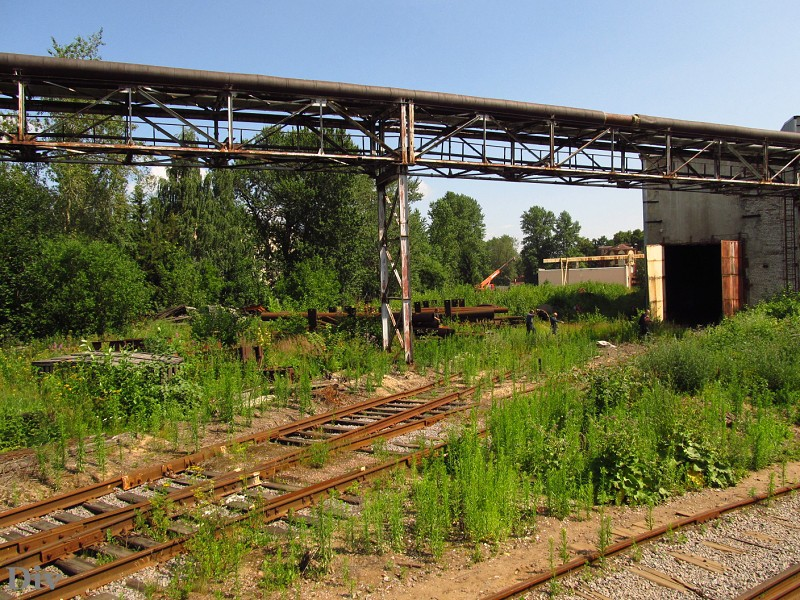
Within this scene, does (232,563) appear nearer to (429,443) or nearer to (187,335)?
(429,443)

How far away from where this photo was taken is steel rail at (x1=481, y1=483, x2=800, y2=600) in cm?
494

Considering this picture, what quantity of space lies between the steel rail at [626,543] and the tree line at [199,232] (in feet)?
59.3

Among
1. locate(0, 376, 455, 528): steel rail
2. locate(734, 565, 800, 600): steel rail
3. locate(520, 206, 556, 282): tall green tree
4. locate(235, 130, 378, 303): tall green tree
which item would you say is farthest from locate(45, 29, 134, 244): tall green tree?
locate(520, 206, 556, 282): tall green tree

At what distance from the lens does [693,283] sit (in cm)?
2756

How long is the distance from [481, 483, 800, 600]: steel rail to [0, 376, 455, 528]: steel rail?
4.80 m

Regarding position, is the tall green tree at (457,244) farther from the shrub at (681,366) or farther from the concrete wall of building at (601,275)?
the shrub at (681,366)

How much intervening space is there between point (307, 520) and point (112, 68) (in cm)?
1050

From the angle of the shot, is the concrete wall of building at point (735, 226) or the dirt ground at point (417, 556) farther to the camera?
the concrete wall of building at point (735, 226)

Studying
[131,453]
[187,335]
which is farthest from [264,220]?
[131,453]

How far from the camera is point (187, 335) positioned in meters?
17.0

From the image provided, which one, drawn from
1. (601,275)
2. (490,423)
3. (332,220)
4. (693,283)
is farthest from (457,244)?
(490,423)

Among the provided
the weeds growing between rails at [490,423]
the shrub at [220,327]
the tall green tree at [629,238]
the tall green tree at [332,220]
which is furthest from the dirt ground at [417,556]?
the tall green tree at [629,238]

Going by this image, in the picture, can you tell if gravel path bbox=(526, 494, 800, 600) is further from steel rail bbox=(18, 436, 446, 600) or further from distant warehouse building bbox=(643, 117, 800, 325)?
distant warehouse building bbox=(643, 117, 800, 325)

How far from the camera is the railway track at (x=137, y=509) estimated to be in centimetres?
533
